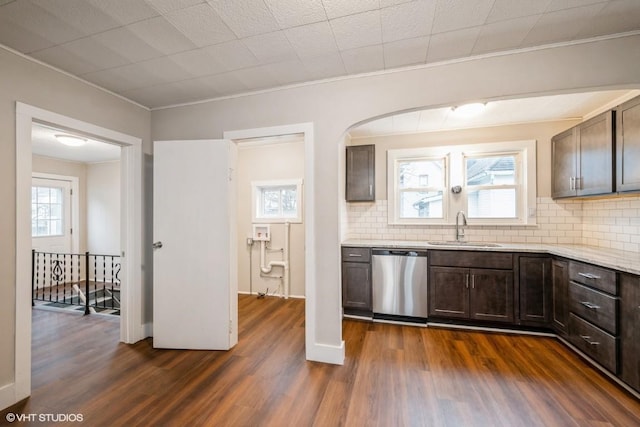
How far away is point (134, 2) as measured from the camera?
1.46 meters

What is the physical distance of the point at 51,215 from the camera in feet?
17.2

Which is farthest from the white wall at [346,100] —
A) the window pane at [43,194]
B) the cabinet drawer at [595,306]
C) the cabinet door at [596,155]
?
the window pane at [43,194]

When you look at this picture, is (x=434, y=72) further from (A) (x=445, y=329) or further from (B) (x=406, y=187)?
(A) (x=445, y=329)

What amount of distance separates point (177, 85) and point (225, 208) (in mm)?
1205

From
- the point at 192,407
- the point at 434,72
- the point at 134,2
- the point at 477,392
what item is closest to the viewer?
the point at 134,2

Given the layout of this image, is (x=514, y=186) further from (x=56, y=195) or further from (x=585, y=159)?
(x=56, y=195)

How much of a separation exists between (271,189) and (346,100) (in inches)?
97.8

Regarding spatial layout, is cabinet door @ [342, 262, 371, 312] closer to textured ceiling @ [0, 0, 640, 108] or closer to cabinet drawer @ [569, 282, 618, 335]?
cabinet drawer @ [569, 282, 618, 335]

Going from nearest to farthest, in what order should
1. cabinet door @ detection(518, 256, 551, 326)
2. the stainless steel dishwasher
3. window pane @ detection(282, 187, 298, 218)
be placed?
cabinet door @ detection(518, 256, 551, 326) → the stainless steel dishwasher → window pane @ detection(282, 187, 298, 218)

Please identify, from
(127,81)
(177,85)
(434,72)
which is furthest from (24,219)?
(434,72)

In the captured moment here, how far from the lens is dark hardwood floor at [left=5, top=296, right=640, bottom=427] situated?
5.56 feet

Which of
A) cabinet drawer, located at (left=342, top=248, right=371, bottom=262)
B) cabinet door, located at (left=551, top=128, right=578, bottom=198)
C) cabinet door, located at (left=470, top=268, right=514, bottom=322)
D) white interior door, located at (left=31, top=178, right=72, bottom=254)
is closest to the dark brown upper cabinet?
cabinet door, located at (left=551, top=128, right=578, bottom=198)

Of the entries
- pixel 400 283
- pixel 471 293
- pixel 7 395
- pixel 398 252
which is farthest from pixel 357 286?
pixel 7 395

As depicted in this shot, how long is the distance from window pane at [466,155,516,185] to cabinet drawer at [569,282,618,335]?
1516 millimetres
